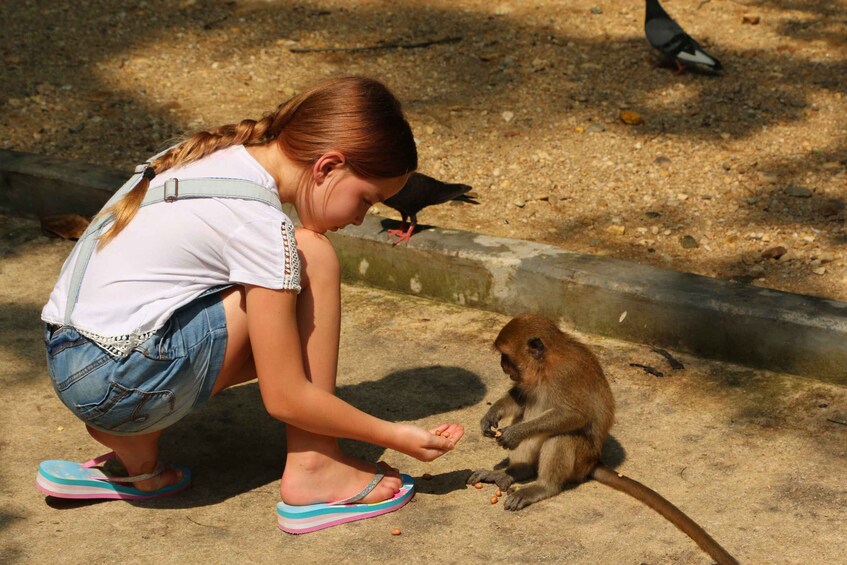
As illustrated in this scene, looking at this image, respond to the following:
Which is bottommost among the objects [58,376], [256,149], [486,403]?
[486,403]

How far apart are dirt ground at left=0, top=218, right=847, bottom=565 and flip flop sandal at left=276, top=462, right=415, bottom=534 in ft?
0.10

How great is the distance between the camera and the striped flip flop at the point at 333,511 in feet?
10.5

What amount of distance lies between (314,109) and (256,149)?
0.25 meters

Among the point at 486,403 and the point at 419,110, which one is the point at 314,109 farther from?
the point at 419,110

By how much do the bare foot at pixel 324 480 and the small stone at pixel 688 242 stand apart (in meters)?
2.41

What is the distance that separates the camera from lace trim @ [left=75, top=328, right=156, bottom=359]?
297 cm

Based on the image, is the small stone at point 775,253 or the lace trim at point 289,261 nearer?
the lace trim at point 289,261

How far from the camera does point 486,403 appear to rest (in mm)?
4055

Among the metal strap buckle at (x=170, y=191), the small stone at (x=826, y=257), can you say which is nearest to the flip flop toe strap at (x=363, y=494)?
the metal strap buckle at (x=170, y=191)

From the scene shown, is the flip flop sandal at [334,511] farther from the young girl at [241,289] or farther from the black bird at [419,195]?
the black bird at [419,195]

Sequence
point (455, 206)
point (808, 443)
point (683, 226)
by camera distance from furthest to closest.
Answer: point (455, 206)
point (683, 226)
point (808, 443)

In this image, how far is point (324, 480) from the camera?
326cm

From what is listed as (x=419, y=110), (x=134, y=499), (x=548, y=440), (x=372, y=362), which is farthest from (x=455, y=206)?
(x=134, y=499)

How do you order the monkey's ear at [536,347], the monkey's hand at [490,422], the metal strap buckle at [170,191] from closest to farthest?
the metal strap buckle at [170,191] < the monkey's ear at [536,347] < the monkey's hand at [490,422]
